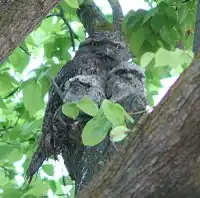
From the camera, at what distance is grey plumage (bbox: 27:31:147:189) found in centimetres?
141

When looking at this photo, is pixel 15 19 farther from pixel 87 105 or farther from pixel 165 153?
pixel 165 153

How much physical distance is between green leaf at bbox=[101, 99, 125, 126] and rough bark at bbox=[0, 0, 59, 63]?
0.27 meters

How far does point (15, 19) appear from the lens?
123cm

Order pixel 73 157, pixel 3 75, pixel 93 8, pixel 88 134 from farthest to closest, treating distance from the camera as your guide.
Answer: pixel 93 8
pixel 3 75
pixel 73 157
pixel 88 134

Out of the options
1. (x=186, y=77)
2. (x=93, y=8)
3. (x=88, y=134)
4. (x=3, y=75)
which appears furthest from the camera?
(x=93, y=8)

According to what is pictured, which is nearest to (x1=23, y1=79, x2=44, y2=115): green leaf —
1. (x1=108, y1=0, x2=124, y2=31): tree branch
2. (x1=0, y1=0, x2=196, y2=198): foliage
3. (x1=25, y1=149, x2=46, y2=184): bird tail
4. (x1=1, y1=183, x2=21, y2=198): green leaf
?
(x1=0, y1=0, x2=196, y2=198): foliage

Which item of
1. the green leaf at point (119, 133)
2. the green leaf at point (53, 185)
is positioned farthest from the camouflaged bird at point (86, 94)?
the green leaf at point (53, 185)

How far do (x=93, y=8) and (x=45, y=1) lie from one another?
30.8 inches

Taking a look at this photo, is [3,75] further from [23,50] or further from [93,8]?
[93,8]

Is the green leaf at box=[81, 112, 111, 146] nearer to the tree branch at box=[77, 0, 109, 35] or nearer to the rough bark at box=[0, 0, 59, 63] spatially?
the rough bark at box=[0, 0, 59, 63]

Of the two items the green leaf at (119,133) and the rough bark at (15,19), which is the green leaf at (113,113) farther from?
the rough bark at (15,19)

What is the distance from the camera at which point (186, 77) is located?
2.75ft

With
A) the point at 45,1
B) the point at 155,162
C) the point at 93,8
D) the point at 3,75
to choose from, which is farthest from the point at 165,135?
the point at 93,8

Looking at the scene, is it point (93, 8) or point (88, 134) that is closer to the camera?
point (88, 134)
